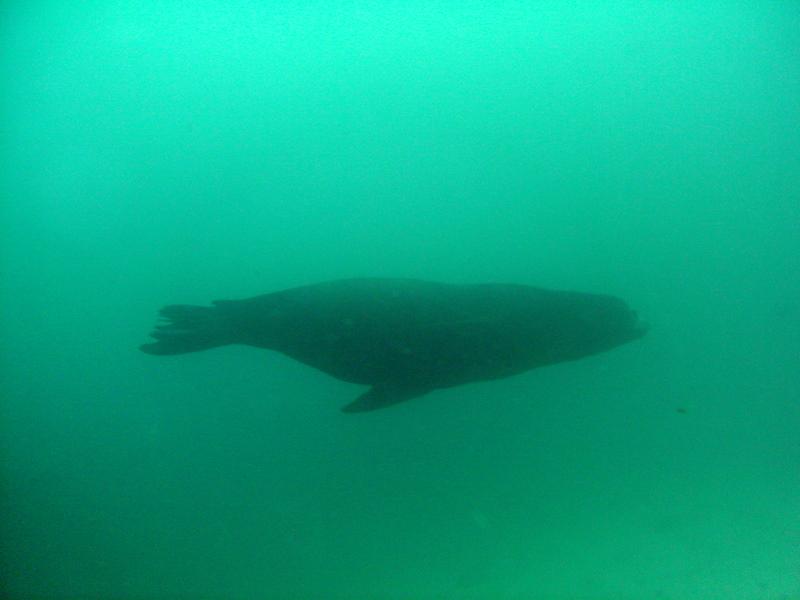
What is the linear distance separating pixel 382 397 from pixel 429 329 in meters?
0.52

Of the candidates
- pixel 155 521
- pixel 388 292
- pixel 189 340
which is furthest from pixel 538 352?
pixel 155 521

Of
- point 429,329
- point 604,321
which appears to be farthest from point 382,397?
point 604,321

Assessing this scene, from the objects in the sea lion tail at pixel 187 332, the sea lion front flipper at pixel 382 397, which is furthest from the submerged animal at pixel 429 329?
the sea lion tail at pixel 187 332

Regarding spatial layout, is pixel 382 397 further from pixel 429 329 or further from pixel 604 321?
pixel 604 321

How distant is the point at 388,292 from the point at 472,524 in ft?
7.93

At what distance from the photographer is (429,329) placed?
2.92 meters

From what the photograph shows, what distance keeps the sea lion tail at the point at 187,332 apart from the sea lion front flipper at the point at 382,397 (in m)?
1.09

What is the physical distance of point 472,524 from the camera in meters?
4.19

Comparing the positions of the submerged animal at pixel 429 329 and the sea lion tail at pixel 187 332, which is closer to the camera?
the submerged animal at pixel 429 329

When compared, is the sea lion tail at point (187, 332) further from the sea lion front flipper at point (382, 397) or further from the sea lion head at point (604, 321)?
the sea lion head at point (604, 321)

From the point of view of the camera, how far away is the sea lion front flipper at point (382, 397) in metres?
2.94

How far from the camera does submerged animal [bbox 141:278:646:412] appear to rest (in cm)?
292

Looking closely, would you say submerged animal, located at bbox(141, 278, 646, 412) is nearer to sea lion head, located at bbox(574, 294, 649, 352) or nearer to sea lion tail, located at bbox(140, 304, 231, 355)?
sea lion head, located at bbox(574, 294, 649, 352)

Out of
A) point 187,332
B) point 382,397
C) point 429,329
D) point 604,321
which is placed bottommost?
point 382,397
